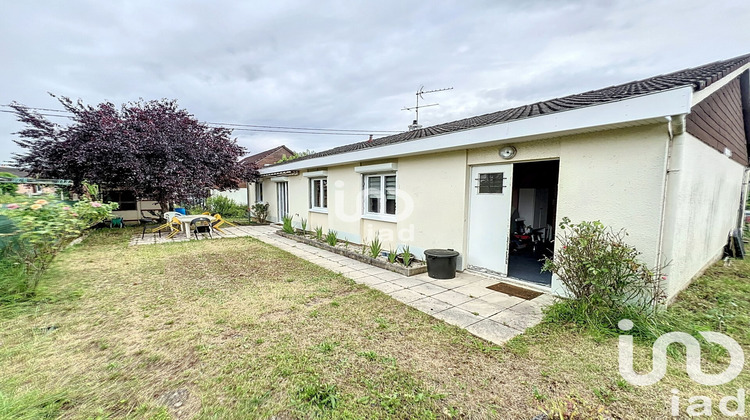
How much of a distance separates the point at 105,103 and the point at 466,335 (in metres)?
16.2

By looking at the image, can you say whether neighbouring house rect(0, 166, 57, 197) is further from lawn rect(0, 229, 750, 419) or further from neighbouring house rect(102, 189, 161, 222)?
neighbouring house rect(102, 189, 161, 222)

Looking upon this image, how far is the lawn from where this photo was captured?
2336mm

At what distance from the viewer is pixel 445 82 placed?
1428 centimetres

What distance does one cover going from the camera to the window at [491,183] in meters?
5.64

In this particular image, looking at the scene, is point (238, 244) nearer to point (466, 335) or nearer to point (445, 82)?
point (466, 335)

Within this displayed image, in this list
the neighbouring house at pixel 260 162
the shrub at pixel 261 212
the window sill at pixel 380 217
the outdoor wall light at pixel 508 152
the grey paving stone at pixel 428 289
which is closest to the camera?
the grey paving stone at pixel 428 289

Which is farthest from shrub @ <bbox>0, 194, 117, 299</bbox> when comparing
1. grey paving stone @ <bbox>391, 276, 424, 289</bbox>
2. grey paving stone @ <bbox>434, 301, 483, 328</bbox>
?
grey paving stone @ <bbox>434, 301, 483, 328</bbox>

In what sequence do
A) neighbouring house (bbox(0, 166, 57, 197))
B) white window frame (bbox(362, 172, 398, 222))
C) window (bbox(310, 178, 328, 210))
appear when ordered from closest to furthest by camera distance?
neighbouring house (bbox(0, 166, 57, 197)) < white window frame (bbox(362, 172, 398, 222)) < window (bbox(310, 178, 328, 210))

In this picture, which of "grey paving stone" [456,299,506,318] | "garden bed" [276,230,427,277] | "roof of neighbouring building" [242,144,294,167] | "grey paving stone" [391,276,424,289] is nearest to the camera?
"grey paving stone" [456,299,506,318]

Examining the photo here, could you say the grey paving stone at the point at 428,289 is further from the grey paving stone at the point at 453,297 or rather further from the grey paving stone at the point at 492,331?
the grey paving stone at the point at 492,331

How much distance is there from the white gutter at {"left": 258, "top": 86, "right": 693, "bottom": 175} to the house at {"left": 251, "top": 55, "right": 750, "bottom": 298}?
0.6 inches

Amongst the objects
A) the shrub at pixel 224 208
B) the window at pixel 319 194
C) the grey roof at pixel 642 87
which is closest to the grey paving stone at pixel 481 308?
the grey roof at pixel 642 87

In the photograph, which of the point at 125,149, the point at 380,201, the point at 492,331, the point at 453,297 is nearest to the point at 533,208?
the point at 380,201

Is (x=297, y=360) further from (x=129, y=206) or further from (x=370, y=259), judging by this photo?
(x=129, y=206)
